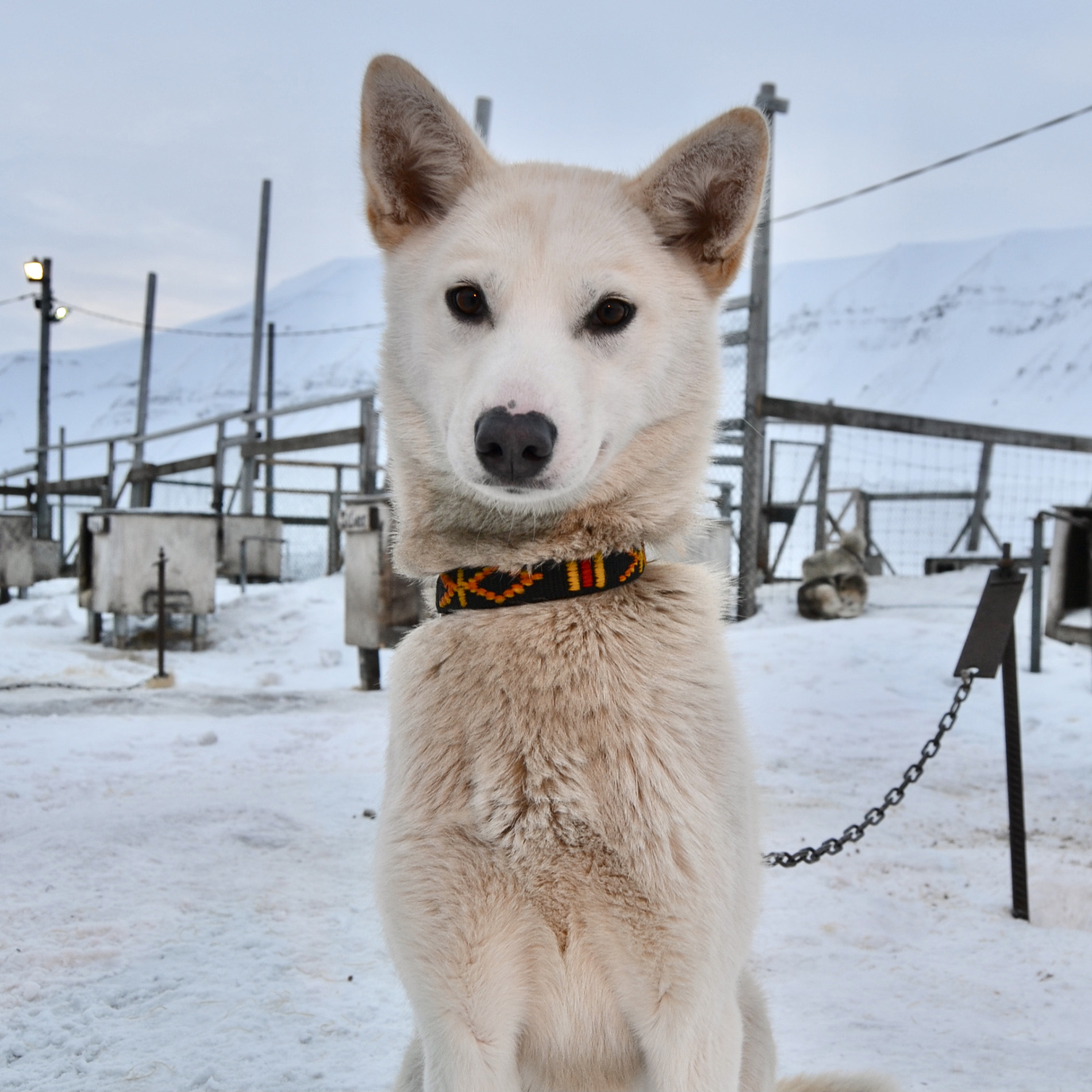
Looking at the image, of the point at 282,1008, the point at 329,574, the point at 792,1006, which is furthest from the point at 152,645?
the point at 792,1006

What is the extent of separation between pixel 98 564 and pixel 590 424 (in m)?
7.61

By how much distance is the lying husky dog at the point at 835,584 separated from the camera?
7309 millimetres

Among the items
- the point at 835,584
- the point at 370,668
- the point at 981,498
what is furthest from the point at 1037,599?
the point at 370,668

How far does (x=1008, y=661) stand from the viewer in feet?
8.84

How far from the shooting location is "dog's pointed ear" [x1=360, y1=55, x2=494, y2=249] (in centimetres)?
152

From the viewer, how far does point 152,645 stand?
26.2 feet

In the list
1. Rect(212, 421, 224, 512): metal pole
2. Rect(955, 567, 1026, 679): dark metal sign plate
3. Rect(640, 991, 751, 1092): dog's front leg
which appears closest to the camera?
Rect(640, 991, 751, 1092): dog's front leg

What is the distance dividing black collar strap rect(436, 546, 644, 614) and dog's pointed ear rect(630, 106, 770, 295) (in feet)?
1.85

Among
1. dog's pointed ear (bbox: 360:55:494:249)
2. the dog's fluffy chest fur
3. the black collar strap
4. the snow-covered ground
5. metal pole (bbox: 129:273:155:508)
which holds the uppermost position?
metal pole (bbox: 129:273:155:508)

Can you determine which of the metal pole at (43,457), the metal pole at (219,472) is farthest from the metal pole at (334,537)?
the metal pole at (43,457)

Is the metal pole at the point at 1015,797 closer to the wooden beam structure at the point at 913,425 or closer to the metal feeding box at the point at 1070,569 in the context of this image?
the metal feeding box at the point at 1070,569

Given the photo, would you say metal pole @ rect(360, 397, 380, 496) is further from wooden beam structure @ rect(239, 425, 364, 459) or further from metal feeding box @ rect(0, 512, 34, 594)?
metal feeding box @ rect(0, 512, 34, 594)

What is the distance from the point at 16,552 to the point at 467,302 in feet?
36.0

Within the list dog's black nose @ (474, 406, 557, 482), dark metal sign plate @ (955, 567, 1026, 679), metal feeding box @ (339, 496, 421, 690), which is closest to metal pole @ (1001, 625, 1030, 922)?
dark metal sign plate @ (955, 567, 1026, 679)
